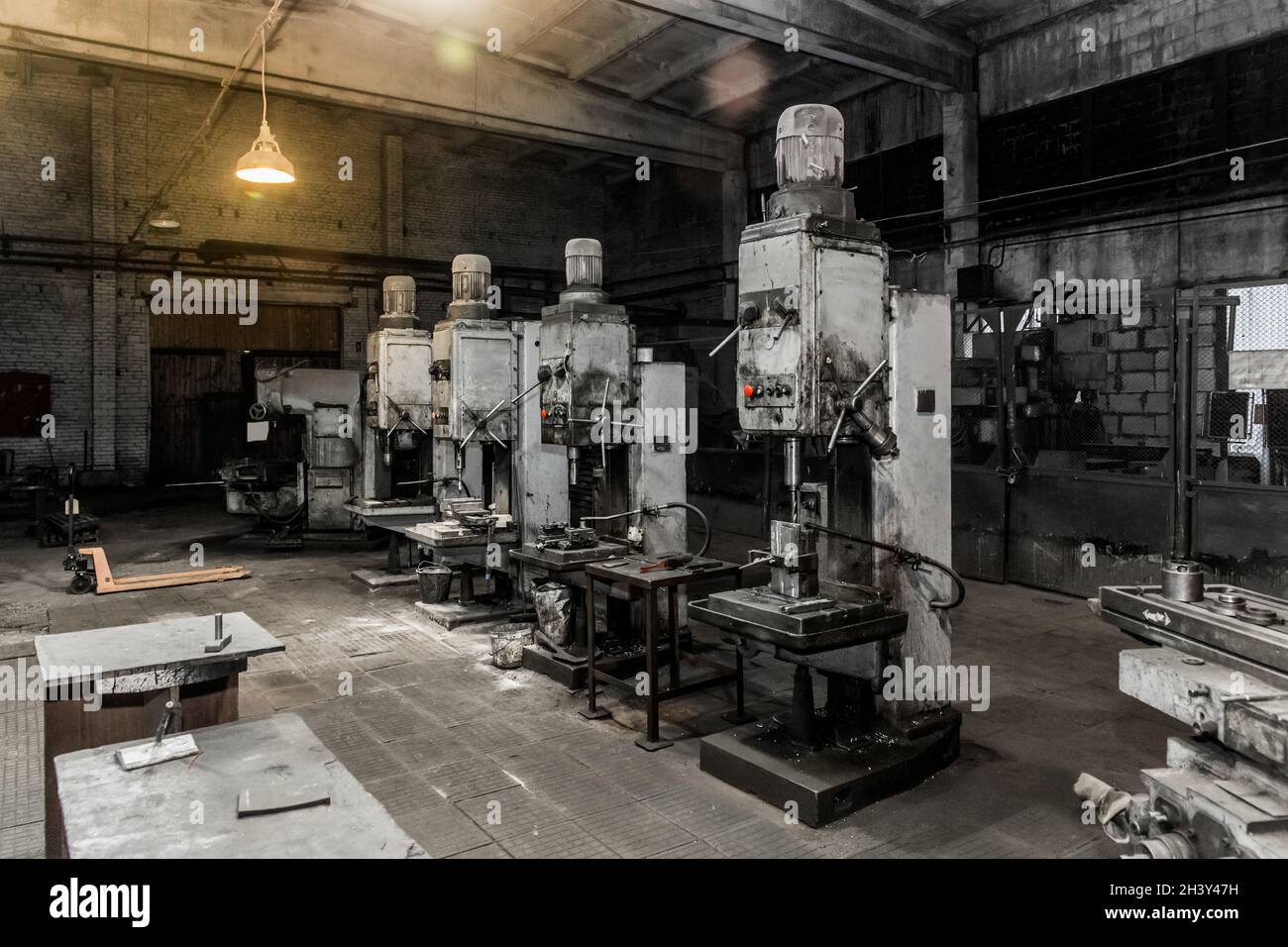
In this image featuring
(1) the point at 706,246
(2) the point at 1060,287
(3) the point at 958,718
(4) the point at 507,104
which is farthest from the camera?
(1) the point at 706,246

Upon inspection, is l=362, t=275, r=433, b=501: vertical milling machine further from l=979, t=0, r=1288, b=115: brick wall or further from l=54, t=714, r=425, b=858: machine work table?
l=979, t=0, r=1288, b=115: brick wall

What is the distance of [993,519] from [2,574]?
339 inches

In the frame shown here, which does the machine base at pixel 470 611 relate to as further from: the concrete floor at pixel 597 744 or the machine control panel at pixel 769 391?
the machine control panel at pixel 769 391

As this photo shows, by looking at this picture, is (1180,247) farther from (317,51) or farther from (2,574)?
(2,574)

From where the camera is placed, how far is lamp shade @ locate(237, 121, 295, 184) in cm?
616

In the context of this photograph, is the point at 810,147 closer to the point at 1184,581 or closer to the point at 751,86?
the point at 1184,581

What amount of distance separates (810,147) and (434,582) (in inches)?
170

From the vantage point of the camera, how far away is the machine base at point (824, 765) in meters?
3.10

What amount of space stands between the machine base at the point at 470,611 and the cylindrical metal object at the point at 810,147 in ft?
12.3

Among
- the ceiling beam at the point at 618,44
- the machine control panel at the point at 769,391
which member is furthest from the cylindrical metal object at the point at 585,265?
the ceiling beam at the point at 618,44

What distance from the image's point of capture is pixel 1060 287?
331 inches

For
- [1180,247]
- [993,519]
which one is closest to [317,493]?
[993,519]

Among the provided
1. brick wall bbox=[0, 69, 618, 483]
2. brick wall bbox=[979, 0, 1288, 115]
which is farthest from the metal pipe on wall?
brick wall bbox=[0, 69, 618, 483]

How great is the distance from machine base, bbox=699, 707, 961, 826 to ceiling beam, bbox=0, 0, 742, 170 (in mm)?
8382
